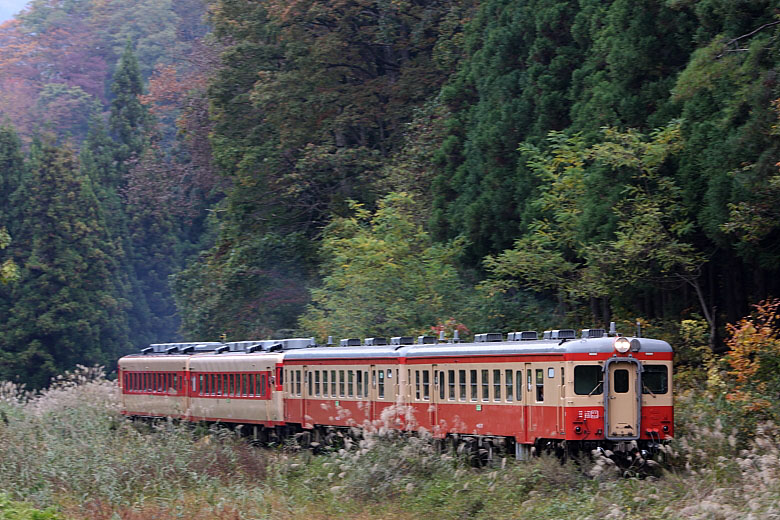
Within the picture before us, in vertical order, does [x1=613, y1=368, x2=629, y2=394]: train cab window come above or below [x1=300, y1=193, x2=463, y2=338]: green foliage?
below

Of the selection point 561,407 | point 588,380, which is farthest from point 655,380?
point 561,407

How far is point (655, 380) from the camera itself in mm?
17266

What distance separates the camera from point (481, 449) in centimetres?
1856

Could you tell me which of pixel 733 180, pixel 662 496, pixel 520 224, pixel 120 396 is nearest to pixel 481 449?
pixel 662 496

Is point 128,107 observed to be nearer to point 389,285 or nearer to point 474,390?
point 389,285

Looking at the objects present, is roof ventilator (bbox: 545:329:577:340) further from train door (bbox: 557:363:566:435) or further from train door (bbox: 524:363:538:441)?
train door (bbox: 557:363:566:435)

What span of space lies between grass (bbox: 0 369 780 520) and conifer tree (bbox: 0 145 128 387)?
33.9m

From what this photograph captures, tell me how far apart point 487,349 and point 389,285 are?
10.7 metres

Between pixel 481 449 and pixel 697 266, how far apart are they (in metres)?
6.28

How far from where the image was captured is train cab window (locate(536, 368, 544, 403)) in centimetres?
1705

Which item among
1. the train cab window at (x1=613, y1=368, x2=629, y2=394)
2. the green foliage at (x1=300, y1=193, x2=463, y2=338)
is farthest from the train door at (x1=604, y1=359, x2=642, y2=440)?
the green foliage at (x1=300, y1=193, x2=463, y2=338)

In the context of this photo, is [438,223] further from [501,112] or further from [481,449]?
[481,449]

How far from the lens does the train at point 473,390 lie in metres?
16.8

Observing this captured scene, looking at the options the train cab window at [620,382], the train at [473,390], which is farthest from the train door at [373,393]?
the train cab window at [620,382]
